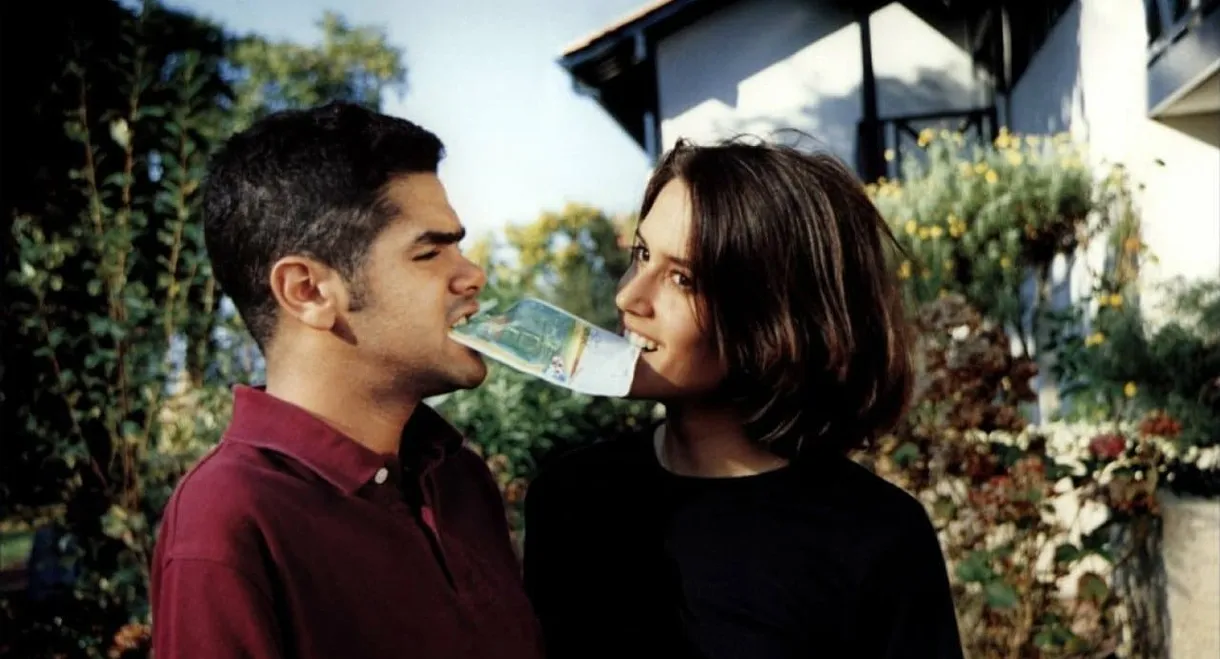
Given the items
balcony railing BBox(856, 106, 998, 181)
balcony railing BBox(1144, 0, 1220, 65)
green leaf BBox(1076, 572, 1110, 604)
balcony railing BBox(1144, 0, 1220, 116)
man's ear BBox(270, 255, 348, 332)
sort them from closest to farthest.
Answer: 1. man's ear BBox(270, 255, 348, 332)
2. green leaf BBox(1076, 572, 1110, 604)
3. balcony railing BBox(1144, 0, 1220, 116)
4. balcony railing BBox(1144, 0, 1220, 65)
5. balcony railing BBox(856, 106, 998, 181)

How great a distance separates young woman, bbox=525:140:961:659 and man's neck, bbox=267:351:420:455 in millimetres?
407

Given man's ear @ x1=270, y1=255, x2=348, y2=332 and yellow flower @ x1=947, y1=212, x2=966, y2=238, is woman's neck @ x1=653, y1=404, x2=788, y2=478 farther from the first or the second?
yellow flower @ x1=947, y1=212, x2=966, y2=238

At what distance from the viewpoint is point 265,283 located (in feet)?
4.10

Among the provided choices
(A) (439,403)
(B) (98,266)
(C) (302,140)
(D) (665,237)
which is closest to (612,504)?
(D) (665,237)

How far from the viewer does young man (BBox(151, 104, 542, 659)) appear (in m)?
1.13

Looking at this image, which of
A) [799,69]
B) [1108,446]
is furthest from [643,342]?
[799,69]

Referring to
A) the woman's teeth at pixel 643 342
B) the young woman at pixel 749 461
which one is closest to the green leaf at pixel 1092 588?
the young woman at pixel 749 461

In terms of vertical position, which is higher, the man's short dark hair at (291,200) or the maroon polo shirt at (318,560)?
the man's short dark hair at (291,200)

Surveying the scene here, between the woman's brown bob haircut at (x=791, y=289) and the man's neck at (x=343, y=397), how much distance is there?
518 millimetres

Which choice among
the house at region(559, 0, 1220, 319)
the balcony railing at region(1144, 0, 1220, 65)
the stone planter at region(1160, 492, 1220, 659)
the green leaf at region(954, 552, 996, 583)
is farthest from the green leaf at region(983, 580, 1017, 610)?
the house at region(559, 0, 1220, 319)

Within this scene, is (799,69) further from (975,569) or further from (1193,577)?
(975,569)

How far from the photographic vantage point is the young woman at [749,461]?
1.52 meters

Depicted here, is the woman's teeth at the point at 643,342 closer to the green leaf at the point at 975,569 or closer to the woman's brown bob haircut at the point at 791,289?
the woman's brown bob haircut at the point at 791,289

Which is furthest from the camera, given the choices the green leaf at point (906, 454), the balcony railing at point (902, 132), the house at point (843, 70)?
the balcony railing at point (902, 132)
